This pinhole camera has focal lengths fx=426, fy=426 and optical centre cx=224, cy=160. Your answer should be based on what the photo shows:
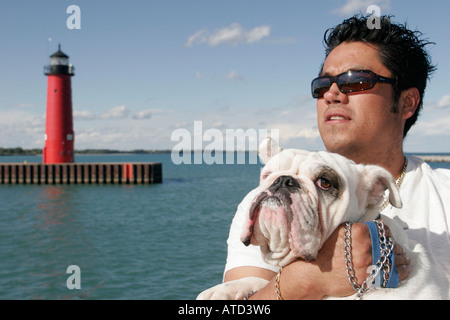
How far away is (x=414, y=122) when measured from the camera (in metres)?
3.78

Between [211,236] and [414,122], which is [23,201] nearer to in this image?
[211,236]

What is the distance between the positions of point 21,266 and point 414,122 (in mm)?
17220

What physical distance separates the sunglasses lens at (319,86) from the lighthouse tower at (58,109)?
147 feet

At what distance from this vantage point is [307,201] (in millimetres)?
2428

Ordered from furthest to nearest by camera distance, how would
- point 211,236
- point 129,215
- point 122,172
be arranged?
point 122,172 < point 129,215 < point 211,236

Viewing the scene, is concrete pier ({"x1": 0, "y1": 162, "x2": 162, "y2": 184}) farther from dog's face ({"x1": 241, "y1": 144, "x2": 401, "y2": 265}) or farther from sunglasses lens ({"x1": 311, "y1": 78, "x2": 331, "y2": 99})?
dog's face ({"x1": 241, "y1": 144, "x2": 401, "y2": 265})

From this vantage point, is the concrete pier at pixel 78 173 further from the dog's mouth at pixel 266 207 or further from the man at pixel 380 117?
the dog's mouth at pixel 266 207

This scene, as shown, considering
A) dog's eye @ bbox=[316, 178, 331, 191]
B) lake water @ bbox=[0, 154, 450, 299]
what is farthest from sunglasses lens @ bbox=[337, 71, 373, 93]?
lake water @ bbox=[0, 154, 450, 299]

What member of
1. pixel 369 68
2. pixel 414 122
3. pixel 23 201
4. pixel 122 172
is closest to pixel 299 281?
pixel 369 68

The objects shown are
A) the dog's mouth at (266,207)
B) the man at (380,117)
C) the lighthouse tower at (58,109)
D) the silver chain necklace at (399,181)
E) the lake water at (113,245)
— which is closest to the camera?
the dog's mouth at (266,207)

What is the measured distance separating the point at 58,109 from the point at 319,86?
45013mm

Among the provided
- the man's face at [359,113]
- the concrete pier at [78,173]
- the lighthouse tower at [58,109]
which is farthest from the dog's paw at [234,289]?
the concrete pier at [78,173]

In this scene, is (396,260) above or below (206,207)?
above

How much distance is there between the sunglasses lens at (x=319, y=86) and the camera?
3.39 metres
